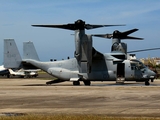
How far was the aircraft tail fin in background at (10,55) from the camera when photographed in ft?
139

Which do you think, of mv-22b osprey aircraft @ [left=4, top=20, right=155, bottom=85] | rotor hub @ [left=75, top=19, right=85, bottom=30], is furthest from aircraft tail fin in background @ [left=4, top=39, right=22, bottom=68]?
rotor hub @ [left=75, top=19, right=85, bottom=30]

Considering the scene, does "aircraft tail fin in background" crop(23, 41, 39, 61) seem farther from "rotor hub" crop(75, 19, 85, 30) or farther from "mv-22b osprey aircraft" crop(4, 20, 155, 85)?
"rotor hub" crop(75, 19, 85, 30)

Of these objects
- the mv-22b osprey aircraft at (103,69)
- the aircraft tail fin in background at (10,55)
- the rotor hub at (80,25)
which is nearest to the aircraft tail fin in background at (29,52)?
the aircraft tail fin in background at (10,55)

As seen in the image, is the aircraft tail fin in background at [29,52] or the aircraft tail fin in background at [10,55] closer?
the aircraft tail fin in background at [10,55]

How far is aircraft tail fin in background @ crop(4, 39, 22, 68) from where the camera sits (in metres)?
42.5

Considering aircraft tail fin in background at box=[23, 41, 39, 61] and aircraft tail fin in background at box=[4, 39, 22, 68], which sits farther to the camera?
aircraft tail fin in background at box=[23, 41, 39, 61]

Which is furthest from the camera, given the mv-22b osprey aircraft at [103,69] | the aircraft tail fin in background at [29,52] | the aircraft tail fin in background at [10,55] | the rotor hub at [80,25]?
the aircraft tail fin in background at [29,52]

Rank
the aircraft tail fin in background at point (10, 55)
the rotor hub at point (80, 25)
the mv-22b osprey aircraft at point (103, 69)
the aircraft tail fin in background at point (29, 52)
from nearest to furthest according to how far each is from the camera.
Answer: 1. the rotor hub at point (80, 25)
2. the mv-22b osprey aircraft at point (103, 69)
3. the aircraft tail fin in background at point (10, 55)
4. the aircraft tail fin in background at point (29, 52)

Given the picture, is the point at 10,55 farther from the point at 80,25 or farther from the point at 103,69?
the point at 103,69

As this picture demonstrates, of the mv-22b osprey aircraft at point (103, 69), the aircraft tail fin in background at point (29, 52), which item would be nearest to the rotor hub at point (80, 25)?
the mv-22b osprey aircraft at point (103, 69)

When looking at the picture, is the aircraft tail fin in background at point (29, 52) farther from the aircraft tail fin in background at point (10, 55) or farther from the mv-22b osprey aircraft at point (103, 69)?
the mv-22b osprey aircraft at point (103, 69)

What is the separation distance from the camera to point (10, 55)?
42.6 meters

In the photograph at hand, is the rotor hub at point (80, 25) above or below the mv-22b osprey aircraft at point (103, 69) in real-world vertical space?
above

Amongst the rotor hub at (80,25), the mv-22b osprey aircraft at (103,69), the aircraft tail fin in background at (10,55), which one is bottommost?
the mv-22b osprey aircraft at (103,69)
